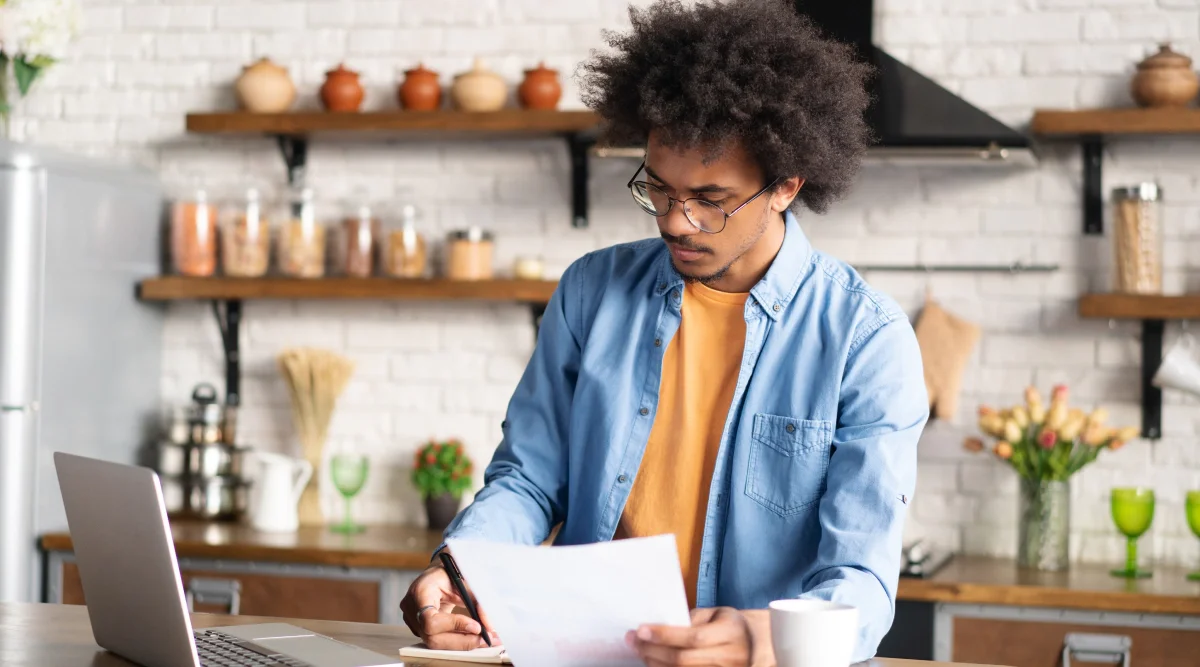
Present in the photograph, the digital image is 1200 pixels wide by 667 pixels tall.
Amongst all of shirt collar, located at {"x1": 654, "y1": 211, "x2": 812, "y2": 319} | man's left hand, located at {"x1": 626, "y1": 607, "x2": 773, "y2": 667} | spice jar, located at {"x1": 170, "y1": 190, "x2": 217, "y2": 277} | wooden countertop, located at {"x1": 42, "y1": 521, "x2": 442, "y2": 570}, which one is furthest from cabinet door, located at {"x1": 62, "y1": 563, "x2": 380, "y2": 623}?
man's left hand, located at {"x1": 626, "y1": 607, "x2": 773, "y2": 667}

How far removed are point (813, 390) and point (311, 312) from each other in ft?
7.30

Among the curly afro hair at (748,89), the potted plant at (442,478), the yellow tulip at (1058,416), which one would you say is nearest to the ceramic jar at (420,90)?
the potted plant at (442,478)

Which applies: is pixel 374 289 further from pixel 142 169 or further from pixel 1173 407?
pixel 1173 407

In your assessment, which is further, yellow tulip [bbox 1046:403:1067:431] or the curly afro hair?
yellow tulip [bbox 1046:403:1067:431]

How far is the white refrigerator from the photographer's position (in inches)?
123

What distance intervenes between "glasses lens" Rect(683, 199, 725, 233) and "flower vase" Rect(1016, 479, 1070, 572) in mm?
1605

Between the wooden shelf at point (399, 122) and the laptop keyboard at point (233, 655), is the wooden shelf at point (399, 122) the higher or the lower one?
Answer: the higher one

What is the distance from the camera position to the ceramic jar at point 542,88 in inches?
131

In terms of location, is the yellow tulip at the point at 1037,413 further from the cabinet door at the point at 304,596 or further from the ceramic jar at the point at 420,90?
the ceramic jar at the point at 420,90

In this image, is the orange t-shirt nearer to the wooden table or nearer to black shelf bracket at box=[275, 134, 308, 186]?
the wooden table

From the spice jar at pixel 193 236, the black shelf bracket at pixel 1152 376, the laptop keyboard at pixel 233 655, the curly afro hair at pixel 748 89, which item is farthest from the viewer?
the spice jar at pixel 193 236

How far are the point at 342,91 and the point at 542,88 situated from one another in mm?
553

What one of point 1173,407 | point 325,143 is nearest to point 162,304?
point 325,143

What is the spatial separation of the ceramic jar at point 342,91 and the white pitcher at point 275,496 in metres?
0.96
